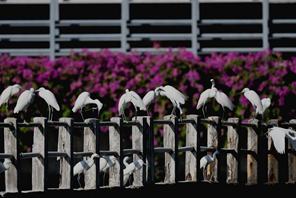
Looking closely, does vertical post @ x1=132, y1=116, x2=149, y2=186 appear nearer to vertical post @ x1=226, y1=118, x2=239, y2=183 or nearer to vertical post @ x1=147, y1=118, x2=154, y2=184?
vertical post @ x1=147, y1=118, x2=154, y2=184

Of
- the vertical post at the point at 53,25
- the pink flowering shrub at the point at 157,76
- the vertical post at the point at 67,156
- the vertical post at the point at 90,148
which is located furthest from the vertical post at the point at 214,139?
the vertical post at the point at 53,25

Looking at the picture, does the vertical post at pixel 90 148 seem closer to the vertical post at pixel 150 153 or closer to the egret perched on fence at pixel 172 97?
the vertical post at pixel 150 153

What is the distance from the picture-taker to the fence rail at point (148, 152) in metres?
14.0

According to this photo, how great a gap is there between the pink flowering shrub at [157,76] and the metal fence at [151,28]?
0.72m

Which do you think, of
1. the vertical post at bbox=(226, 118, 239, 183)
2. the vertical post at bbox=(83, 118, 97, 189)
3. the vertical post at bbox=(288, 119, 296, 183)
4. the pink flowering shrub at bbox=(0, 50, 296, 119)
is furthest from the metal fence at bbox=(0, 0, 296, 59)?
the vertical post at bbox=(83, 118, 97, 189)

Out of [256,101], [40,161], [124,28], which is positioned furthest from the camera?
[124,28]

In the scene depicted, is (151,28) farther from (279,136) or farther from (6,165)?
(6,165)

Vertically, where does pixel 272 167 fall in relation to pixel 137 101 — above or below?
below

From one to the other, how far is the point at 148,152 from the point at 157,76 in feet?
16.6

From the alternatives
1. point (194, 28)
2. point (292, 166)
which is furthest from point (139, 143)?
point (194, 28)

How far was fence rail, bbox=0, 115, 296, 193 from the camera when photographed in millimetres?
13969

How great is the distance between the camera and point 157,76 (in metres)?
20.3

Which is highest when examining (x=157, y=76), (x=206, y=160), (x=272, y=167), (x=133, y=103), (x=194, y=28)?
(x=194, y=28)

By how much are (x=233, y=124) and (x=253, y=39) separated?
243 inches
